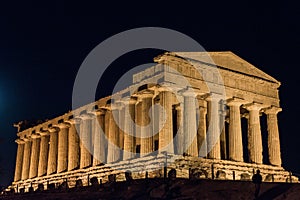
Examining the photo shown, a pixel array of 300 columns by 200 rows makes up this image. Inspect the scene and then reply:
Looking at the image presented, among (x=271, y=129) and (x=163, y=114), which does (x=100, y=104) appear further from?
(x=271, y=129)

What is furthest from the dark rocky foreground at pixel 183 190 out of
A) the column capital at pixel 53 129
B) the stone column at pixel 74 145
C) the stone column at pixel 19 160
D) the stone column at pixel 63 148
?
the stone column at pixel 19 160

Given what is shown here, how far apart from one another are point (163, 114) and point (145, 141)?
414cm

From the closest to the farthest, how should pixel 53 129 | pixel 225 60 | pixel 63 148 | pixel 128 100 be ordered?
pixel 128 100
pixel 225 60
pixel 63 148
pixel 53 129

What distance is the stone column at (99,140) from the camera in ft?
208

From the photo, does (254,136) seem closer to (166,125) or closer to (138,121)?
(166,125)

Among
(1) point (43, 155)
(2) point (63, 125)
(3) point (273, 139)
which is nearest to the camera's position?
(3) point (273, 139)

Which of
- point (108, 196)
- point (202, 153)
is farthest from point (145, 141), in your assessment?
point (108, 196)

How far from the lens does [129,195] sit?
127 ft

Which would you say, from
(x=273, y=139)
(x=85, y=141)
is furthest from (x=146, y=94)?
(x=273, y=139)

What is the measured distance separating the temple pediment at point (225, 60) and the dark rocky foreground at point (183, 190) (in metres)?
17.5

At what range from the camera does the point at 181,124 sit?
2219 inches

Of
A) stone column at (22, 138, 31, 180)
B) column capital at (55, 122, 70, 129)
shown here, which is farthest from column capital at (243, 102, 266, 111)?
stone column at (22, 138, 31, 180)

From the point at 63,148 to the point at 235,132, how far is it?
25993mm

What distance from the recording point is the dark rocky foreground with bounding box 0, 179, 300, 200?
3459 centimetres
